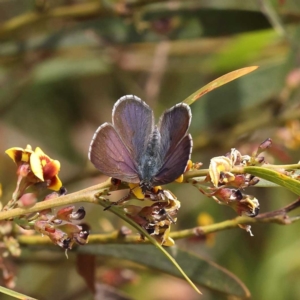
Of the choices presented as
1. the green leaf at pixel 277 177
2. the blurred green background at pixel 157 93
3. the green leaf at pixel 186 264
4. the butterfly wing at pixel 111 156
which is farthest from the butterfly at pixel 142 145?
the blurred green background at pixel 157 93

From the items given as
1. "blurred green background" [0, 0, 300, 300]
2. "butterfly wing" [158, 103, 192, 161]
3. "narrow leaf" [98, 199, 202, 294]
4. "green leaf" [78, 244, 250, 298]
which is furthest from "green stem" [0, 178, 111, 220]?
"blurred green background" [0, 0, 300, 300]

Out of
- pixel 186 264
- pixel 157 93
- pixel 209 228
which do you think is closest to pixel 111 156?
pixel 209 228

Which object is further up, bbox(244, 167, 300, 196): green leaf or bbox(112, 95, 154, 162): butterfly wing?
bbox(112, 95, 154, 162): butterfly wing

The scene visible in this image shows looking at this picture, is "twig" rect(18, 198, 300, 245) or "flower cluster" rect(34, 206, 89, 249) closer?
"flower cluster" rect(34, 206, 89, 249)

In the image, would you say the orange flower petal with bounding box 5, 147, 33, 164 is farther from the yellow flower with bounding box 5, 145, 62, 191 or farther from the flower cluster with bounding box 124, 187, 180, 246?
the flower cluster with bounding box 124, 187, 180, 246

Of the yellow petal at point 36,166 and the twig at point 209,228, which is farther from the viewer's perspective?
the twig at point 209,228

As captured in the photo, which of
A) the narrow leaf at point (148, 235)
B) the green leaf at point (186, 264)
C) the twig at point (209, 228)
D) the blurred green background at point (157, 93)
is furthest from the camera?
the blurred green background at point (157, 93)

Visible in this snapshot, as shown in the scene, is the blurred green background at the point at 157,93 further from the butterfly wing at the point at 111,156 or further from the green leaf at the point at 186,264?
the butterfly wing at the point at 111,156

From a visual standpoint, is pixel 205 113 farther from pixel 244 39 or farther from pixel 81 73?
pixel 81 73
